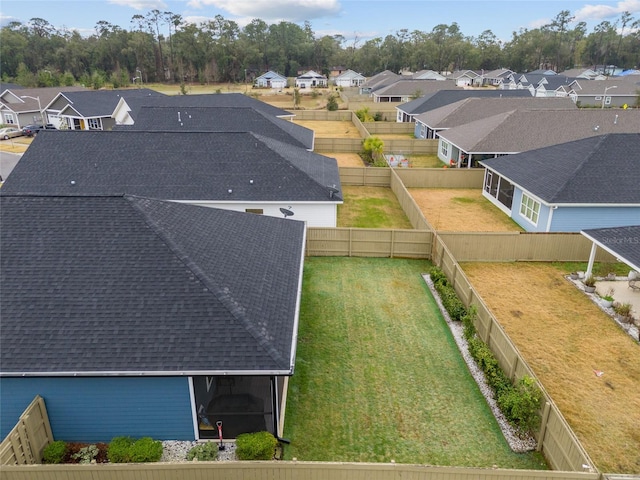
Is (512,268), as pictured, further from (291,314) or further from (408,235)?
(291,314)

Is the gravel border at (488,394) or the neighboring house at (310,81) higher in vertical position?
the neighboring house at (310,81)

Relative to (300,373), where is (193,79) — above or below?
above

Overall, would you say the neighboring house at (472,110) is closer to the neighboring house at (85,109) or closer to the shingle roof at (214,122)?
the shingle roof at (214,122)

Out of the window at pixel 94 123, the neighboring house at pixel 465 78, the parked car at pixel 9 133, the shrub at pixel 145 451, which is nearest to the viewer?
the shrub at pixel 145 451

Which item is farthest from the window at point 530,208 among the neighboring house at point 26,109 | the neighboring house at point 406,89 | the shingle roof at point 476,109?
the neighboring house at point 26,109

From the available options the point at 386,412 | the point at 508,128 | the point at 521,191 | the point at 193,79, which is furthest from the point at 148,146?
the point at 193,79

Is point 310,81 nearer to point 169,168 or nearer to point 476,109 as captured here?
point 476,109

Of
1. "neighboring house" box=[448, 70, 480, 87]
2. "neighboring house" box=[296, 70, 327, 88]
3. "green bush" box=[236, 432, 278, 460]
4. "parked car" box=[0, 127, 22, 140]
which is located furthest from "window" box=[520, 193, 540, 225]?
"neighboring house" box=[448, 70, 480, 87]
